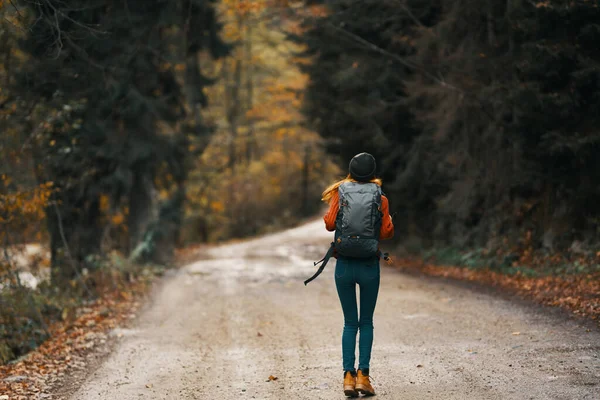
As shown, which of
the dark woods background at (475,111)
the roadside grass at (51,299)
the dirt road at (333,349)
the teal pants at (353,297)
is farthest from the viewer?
the dark woods background at (475,111)

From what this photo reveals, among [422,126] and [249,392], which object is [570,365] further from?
[422,126]

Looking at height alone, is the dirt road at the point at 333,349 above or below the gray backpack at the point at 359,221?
below

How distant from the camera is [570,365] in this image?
→ 23.0ft

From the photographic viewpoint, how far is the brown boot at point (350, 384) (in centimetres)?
632

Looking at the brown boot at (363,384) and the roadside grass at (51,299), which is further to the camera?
the roadside grass at (51,299)

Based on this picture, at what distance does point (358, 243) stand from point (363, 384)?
1336 millimetres

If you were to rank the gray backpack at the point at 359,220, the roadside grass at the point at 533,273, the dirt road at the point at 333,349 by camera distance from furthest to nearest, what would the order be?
the roadside grass at the point at 533,273
the dirt road at the point at 333,349
the gray backpack at the point at 359,220

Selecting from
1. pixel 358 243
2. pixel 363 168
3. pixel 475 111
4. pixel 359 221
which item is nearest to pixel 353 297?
pixel 358 243

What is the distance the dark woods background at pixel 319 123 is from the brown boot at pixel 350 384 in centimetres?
548

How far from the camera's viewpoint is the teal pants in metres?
6.22

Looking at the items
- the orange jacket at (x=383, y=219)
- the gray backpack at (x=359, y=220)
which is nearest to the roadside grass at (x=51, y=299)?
the orange jacket at (x=383, y=219)

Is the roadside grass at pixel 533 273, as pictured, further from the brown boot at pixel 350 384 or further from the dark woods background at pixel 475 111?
the brown boot at pixel 350 384

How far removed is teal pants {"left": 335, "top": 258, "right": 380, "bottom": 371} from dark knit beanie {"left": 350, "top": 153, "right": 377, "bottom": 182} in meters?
0.75

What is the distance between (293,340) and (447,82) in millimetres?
8466
